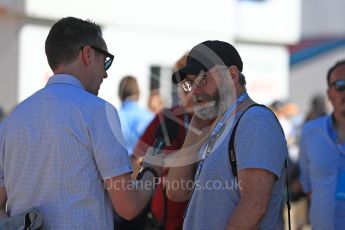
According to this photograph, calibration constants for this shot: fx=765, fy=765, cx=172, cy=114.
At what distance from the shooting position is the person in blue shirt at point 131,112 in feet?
26.7

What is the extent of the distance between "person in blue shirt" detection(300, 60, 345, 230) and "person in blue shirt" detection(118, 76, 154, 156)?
9.59ft

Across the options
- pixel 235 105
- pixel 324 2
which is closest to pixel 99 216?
pixel 235 105

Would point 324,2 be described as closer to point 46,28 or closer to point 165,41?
point 165,41

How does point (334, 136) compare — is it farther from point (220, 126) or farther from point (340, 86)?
point (220, 126)

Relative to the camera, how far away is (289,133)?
1192 cm

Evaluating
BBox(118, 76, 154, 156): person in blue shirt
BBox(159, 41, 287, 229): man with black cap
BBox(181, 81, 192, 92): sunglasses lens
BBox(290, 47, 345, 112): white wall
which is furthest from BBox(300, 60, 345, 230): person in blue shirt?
BBox(290, 47, 345, 112): white wall

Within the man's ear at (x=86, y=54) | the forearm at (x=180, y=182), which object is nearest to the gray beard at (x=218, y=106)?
the forearm at (x=180, y=182)

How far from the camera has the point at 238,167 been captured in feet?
11.8

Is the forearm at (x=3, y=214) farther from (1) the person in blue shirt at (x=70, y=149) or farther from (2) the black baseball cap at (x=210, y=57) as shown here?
(2) the black baseball cap at (x=210, y=57)

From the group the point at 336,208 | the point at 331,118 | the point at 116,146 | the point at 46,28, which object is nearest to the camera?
the point at 116,146

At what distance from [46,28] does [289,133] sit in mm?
4098

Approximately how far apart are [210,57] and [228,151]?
524 millimetres

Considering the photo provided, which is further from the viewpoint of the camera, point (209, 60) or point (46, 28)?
point (46, 28)

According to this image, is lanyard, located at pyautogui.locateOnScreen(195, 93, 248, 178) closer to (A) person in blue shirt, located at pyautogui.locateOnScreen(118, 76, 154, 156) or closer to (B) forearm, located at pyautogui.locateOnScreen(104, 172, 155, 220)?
(B) forearm, located at pyautogui.locateOnScreen(104, 172, 155, 220)
